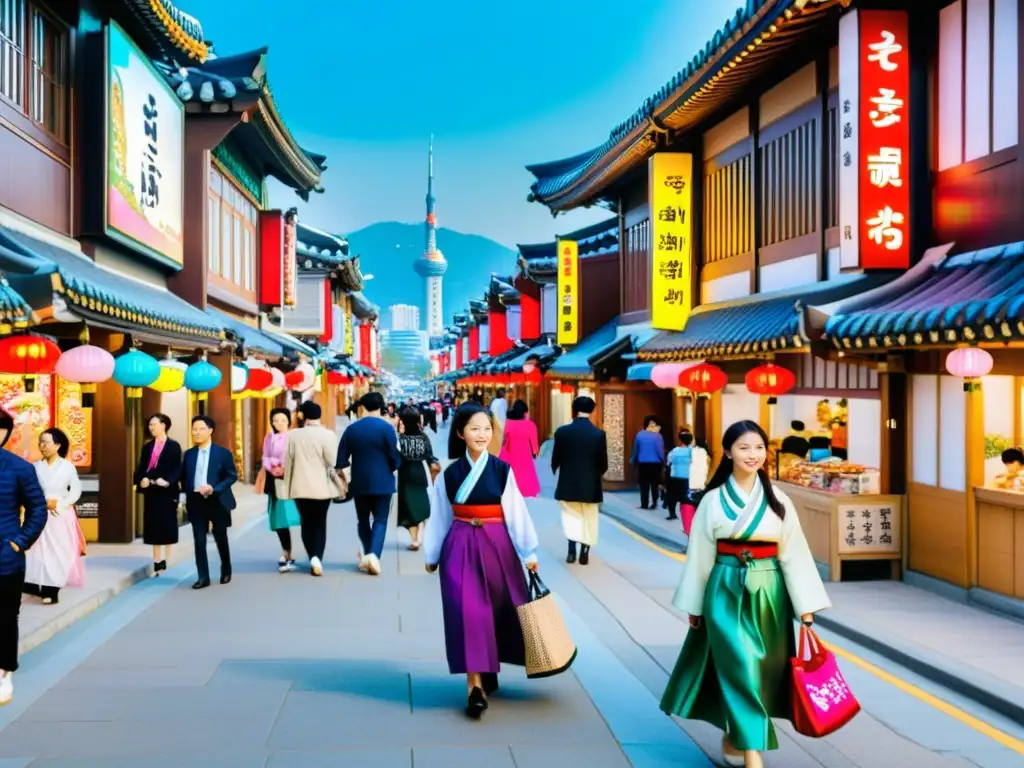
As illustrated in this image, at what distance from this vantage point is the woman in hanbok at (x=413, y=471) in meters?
12.6

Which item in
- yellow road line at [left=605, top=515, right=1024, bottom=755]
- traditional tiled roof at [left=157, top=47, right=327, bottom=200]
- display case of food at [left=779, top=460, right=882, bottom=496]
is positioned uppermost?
traditional tiled roof at [left=157, top=47, right=327, bottom=200]

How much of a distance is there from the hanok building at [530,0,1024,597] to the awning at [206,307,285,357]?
313 inches

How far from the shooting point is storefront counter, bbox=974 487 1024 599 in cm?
912

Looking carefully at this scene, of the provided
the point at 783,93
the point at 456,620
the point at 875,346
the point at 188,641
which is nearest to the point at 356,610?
the point at 188,641

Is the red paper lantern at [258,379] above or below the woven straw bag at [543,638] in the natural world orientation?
above

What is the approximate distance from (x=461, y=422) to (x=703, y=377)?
9524 millimetres

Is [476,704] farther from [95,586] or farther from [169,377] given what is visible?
[169,377]

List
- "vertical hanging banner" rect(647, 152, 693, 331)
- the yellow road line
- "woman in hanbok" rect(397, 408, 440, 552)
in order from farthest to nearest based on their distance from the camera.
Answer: "vertical hanging banner" rect(647, 152, 693, 331)
"woman in hanbok" rect(397, 408, 440, 552)
the yellow road line

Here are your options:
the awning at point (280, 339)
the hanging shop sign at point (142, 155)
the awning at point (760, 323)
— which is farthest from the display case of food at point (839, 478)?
the awning at point (280, 339)

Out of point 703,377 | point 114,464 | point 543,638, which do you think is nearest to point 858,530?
point 703,377

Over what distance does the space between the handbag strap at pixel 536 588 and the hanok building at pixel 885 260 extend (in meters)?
4.21

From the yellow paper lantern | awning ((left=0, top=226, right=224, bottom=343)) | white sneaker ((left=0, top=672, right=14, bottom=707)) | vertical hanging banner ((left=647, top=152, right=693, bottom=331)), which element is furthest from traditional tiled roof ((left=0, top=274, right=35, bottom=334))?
vertical hanging banner ((left=647, top=152, right=693, bottom=331))

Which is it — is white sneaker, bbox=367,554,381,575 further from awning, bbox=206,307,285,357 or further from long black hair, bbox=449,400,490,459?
awning, bbox=206,307,285,357

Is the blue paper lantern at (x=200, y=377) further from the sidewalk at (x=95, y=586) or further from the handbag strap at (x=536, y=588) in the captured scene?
the handbag strap at (x=536, y=588)
